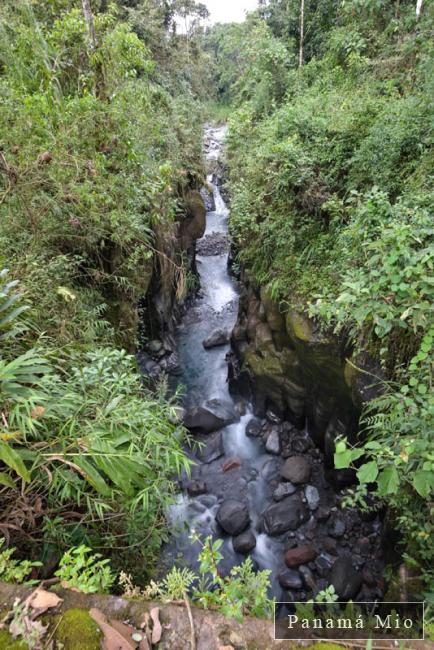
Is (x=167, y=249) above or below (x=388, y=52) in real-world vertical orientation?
below

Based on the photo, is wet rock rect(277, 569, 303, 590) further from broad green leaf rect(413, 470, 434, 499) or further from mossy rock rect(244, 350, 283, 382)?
broad green leaf rect(413, 470, 434, 499)

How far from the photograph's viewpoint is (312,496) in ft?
20.8

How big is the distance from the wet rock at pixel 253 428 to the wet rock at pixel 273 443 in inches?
13.3

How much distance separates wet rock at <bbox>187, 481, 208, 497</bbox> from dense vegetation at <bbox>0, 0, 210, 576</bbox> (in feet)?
7.26

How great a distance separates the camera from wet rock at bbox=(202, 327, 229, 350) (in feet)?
34.6

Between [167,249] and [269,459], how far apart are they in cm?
540

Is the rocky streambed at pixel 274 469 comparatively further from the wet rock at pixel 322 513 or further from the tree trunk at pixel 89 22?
the tree trunk at pixel 89 22

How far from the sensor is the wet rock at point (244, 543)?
19.0 ft

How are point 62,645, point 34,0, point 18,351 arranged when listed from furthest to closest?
point 34,0 < point 18,351 < point 62,645

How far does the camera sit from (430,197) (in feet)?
13.1

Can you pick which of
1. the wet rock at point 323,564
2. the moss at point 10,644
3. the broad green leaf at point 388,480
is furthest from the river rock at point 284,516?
the moss at point 10,644

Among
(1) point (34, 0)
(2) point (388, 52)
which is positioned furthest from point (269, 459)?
(2) point (388, 52)

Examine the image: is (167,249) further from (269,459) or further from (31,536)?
(31,536)

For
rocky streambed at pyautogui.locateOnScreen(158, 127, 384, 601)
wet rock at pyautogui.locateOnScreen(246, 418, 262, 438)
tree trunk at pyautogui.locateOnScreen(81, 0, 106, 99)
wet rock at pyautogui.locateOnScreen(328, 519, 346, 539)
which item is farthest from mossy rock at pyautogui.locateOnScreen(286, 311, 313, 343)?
tree trunk at pyautogui.locateOnScreen(81, 0, 106, 99)
